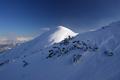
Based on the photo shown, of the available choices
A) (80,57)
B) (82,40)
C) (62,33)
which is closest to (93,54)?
(80,57)

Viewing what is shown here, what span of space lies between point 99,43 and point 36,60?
11069mm

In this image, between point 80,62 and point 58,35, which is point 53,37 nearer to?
point 58,35

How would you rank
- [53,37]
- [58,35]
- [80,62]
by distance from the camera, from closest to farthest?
[80,62], [53,37], [58,35]

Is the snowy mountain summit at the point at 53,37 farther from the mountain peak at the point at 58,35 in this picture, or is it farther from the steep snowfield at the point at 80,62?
the steep snowfield at the point at 80,62

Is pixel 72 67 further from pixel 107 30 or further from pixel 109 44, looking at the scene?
pixel 107 30

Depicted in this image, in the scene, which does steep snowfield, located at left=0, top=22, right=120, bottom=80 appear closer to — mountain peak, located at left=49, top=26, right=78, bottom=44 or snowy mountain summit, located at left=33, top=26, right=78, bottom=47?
snowy mountain summit, located at left=33, top=26, right=78, bottom=47

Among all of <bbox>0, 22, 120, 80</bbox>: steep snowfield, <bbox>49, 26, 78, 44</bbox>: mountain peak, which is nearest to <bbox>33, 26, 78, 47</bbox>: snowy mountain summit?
<bbox>49, 26, 78, 44</bbox>: mountain peak

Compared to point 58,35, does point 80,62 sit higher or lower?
lower

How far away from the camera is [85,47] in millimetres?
32250

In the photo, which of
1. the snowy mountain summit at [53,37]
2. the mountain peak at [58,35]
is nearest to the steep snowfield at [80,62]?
the snowy mountain summit at [53,37]

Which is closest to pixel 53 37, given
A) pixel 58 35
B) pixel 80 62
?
pixel 58 35

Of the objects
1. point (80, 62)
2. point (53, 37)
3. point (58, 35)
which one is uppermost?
point (58, 35)

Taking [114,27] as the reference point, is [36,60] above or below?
below

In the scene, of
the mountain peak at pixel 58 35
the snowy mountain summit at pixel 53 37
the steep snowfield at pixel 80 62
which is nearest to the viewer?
the steep snowfield at pixel 80 62
